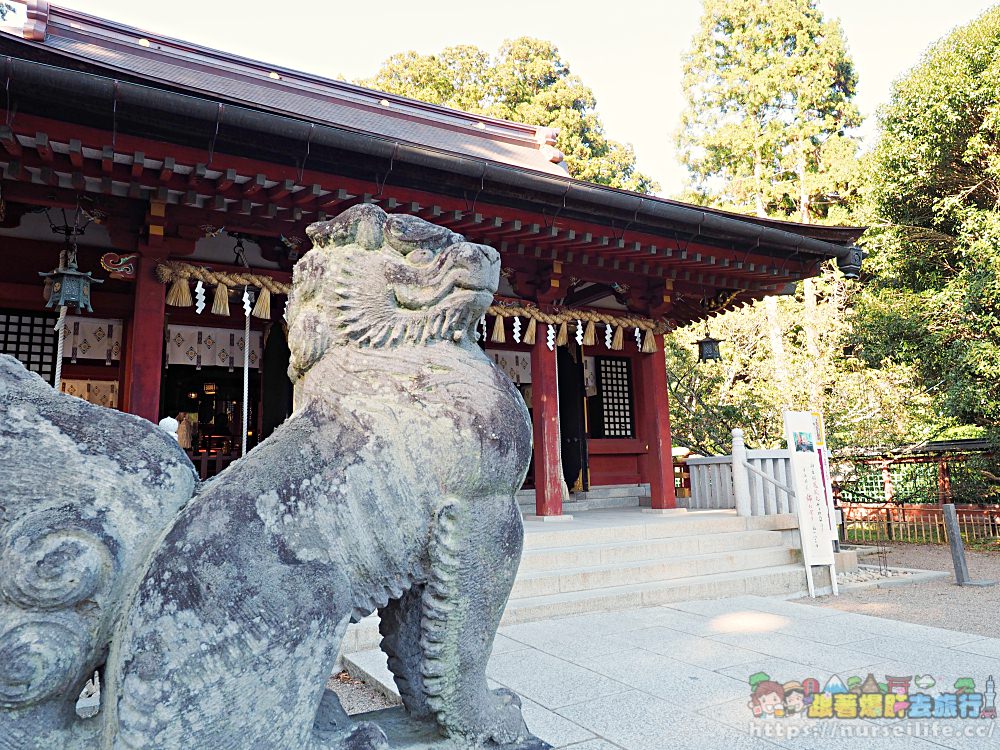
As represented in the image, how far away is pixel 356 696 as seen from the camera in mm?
3404

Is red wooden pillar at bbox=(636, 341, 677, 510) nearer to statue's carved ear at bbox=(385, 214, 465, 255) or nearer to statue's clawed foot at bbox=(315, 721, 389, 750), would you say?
statue's carved ear at bbox=(385, 214, 465, 255)

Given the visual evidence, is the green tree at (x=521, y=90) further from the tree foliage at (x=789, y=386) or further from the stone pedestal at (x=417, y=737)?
the stone pedestal at (x=417, y=737)

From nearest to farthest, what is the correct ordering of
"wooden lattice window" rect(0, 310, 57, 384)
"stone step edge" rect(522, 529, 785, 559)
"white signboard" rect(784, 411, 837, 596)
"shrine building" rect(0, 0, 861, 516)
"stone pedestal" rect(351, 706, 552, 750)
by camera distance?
"stone pedestal" rect(351, 706, 552, 750) < "shrine building" rect(0, 0, 861, 516) < "stone step edge" rect(522, 529, 785, 559) < "white signboard" rect(784, 411, 837, 596) < "wooden lattice window" rect(0, 310, 57, 384)

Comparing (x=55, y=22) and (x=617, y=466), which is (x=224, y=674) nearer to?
(x=617, y=466)

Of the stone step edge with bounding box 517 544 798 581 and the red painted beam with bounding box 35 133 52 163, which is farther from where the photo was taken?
the stone step edge with bounding box 517 544 798 581

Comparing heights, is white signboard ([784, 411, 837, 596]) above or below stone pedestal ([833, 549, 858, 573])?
above

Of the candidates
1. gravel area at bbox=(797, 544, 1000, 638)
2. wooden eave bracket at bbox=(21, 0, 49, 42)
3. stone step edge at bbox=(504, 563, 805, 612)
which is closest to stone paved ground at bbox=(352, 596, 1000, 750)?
stone step edge at bbox=(504, 563, 805, 612)

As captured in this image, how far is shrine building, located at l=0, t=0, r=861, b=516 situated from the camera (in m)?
4.88

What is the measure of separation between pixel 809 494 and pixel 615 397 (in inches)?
200

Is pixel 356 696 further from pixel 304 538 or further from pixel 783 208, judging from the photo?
pixel 783 208

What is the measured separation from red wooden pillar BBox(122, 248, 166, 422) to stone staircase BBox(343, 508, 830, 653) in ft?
9.98

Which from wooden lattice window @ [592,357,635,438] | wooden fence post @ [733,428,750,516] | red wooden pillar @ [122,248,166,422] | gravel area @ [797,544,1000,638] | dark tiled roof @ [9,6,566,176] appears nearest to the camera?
gravel area @ [797,544,1000,638]

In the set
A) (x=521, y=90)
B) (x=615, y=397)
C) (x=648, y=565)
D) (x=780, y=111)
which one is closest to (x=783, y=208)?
(x=780, y=111)

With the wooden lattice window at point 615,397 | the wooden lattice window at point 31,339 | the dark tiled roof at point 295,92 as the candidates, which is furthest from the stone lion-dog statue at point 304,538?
the wooden lattice window at point 615,397
